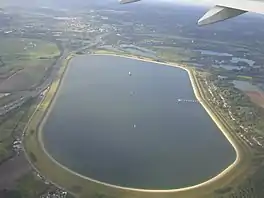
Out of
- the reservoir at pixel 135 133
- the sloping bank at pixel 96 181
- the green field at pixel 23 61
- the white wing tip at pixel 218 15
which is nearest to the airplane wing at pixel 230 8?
the white wing tip at pixel 218 15

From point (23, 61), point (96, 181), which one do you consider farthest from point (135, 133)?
point (23, 61)

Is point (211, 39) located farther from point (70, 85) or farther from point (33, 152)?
point (33, 152)

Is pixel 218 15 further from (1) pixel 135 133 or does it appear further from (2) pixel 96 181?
(1) pixel 135 133

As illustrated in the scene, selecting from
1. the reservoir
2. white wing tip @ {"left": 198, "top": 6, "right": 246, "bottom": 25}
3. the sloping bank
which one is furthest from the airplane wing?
the reservoir

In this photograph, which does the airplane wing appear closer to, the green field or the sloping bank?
the sloping bank

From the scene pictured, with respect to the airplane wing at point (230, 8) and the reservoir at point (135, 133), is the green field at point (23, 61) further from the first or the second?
the airplane wing at point (230, 8)

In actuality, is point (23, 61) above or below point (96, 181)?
above
